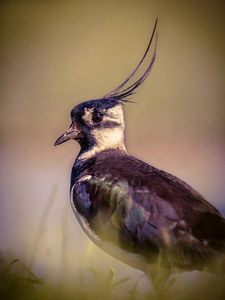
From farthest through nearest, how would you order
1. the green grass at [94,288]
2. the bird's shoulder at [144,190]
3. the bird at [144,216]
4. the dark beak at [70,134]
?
1. the dark beak at [70,134]
2. the bird's shoulder at [144,190]
3. the bird at [144,216]
4. the green grass at [94,288]

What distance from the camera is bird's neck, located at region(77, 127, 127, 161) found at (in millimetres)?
3021

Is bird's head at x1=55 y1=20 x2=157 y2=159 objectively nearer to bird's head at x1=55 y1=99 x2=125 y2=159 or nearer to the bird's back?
bird's head at x1=55 y1=99 x2=125 y2=159

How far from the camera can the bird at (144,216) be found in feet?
6.65

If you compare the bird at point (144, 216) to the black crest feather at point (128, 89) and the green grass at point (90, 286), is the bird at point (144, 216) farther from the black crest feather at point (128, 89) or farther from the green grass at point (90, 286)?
the black crest feather at point (128, 89)

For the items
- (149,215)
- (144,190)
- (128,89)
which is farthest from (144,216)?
(128,89)

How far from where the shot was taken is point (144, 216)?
2.15 meters

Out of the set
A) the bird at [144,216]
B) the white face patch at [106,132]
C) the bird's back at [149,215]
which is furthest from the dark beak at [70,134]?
the bird's back at [149,215]

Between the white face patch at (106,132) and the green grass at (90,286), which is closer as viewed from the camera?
the green grass at (90,286)

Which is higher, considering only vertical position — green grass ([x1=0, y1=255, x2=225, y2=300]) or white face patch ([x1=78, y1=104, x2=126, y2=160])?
white face patch ([x1=78, y1=104, x2=126, y2=160])

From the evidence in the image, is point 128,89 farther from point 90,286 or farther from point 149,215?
point 90,286

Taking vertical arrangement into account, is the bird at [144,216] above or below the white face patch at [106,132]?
below

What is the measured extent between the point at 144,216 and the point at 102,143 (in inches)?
41.4

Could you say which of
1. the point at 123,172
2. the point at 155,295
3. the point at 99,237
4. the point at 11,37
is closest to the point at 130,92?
the point at 123,172

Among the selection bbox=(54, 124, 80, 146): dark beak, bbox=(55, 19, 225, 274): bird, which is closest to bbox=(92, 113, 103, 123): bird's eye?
bbox=(54, 124, 80, 146): dark beak
